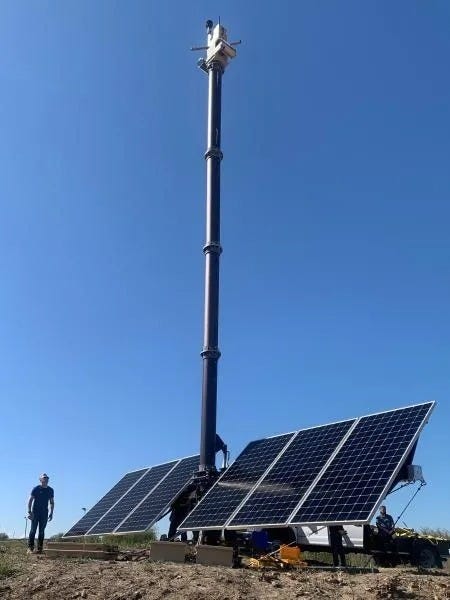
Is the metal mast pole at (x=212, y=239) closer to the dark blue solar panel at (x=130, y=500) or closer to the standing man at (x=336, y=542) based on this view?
the dark blue solar panel at (x=130, y=500)

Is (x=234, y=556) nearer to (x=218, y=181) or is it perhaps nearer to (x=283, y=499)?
(x=283, y=499)

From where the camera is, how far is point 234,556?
513 inches

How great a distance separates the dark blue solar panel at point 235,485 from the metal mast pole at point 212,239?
1.60 metres

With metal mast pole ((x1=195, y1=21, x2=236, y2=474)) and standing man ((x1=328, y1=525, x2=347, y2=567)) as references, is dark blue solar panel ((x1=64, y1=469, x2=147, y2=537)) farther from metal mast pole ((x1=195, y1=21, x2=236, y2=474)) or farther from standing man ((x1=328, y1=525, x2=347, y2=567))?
standing man ((x1=328, y1=525, x2=347, y2=567))

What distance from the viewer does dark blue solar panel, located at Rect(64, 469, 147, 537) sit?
2269 cm

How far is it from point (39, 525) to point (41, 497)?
0.74 m

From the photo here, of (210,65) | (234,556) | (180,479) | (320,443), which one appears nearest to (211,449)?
(180,479)

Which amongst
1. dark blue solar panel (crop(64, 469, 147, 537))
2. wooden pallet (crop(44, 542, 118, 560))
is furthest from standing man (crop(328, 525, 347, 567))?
dark blue solar panel (crop(64, 469, 147, 537))

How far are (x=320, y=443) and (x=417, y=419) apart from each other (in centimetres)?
317

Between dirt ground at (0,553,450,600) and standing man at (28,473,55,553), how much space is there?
441cm

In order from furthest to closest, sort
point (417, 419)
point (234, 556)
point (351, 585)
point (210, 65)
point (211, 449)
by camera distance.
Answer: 1. point (210, 65)
2. point (211, 449)
3. point (417, 419)
4. point (234, 556)
5. point (351, 585)

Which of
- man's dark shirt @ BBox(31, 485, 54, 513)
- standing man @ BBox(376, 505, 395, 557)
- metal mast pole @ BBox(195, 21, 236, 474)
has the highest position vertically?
metal mast pole @ BBox(195, 21, 236, 474)

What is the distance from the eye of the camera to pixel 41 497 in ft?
57.0

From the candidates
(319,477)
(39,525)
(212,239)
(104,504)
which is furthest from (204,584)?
(104,504)
